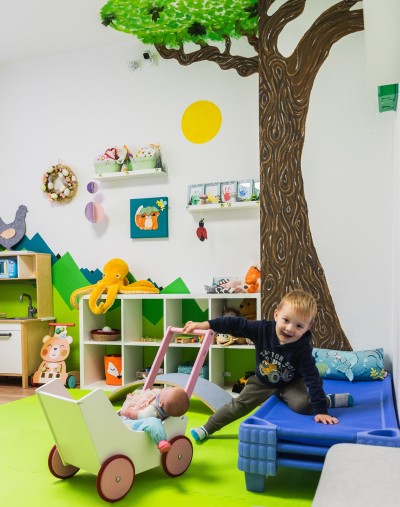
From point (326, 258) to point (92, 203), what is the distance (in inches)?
98.0

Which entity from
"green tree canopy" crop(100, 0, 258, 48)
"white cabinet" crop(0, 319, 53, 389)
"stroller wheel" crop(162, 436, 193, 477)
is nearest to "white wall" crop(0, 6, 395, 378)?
"green tree canopy" crop(100, 0, 258, 48)

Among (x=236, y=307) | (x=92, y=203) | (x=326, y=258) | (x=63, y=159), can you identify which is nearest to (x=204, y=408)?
(x=236, y=307)

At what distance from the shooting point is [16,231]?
18.2 ft

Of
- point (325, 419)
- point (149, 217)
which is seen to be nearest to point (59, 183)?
point (149, 217)

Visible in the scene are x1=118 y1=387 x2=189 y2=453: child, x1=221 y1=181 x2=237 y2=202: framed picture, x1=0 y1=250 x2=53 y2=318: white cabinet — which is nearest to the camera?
x1=118 y1=387 x2=189 y2=453: child

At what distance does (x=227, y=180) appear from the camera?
4.82 meters

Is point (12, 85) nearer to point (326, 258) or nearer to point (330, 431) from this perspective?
point (326, 258)

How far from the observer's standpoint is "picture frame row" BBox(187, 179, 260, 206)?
465 cm

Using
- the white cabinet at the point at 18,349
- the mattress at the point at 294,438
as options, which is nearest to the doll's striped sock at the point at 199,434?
the mattress at the point at 294,438

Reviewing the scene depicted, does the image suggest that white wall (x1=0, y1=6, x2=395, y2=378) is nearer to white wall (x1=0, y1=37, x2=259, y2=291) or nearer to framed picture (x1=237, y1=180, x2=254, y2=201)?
white wall (x1=0, y1=37, x2=259, y2=291)

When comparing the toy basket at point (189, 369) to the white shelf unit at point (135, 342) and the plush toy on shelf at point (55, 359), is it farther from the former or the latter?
the plush toy on shelf at point (55, 359)

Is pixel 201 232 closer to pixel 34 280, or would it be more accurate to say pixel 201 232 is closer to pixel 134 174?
pixel 134 174

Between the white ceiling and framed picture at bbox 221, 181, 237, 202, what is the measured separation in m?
1.80

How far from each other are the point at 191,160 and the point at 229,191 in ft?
1.73
